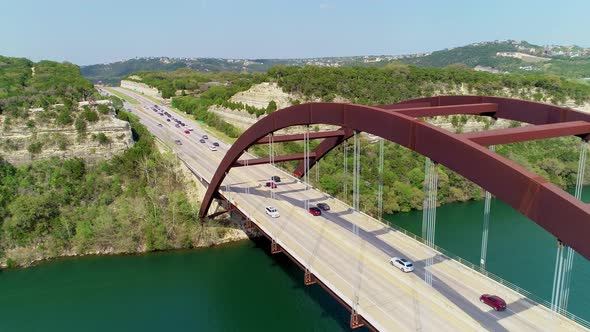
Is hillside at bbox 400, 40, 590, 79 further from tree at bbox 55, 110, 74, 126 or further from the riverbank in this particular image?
tree at bbox 55, 110, 74, 126

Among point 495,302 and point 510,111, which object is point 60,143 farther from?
point 495,302

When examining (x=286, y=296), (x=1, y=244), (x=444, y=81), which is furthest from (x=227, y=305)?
(x=444, y=81)

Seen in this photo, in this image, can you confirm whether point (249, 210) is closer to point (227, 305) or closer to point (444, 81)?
point (227, 305)

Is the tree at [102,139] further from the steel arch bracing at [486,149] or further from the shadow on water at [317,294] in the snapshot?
the steel arch bracing at [486,149]

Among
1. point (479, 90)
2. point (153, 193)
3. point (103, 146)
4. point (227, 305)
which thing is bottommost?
point (227, 305)

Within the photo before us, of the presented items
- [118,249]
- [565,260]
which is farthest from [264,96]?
[565,260]

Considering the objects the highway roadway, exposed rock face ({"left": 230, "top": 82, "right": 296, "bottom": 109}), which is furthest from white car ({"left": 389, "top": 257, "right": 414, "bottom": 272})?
exposed rock face ({"left": 230, "top": 82, "right": 296, "bottom": 109})
